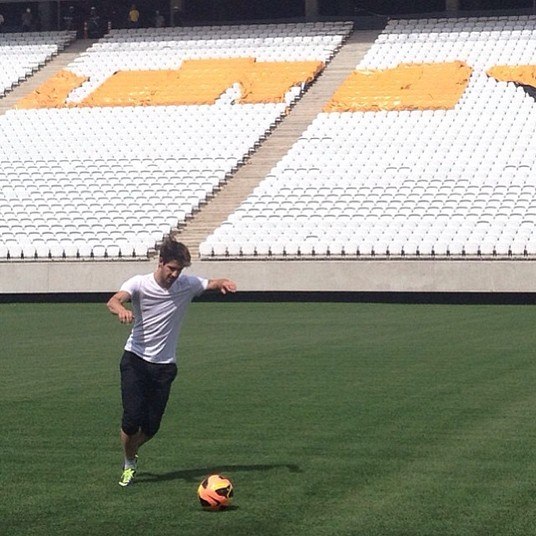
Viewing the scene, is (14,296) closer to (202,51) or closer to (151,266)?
(151,266)

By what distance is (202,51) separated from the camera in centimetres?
4650

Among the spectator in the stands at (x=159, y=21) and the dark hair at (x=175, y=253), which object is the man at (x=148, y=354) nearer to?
the dark hair at (x=175, y=253)

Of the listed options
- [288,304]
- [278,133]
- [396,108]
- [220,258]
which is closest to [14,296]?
[220,258]

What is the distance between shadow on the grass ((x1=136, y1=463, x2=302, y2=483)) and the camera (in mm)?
9703

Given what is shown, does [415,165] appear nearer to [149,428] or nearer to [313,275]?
[313,275]

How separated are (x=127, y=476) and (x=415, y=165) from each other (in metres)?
27.5

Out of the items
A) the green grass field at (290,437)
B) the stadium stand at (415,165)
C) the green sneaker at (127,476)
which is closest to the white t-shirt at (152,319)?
the green sneaker at (127,476)

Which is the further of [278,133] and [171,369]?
[278,133]

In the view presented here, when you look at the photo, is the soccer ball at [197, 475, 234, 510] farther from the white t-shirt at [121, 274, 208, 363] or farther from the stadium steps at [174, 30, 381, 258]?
the stadium steps at [174, 30, 381, 258]

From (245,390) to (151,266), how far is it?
18.0 metres

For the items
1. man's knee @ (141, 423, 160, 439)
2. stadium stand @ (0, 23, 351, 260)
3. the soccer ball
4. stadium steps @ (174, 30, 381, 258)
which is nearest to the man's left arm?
man's knee @ (141, 423, 160, 439)

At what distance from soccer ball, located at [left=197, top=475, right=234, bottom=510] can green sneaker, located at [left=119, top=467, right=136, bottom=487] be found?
92 centimetres

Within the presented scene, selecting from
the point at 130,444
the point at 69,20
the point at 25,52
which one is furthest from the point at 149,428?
the point at 69,20

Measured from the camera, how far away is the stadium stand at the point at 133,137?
35.1 m
